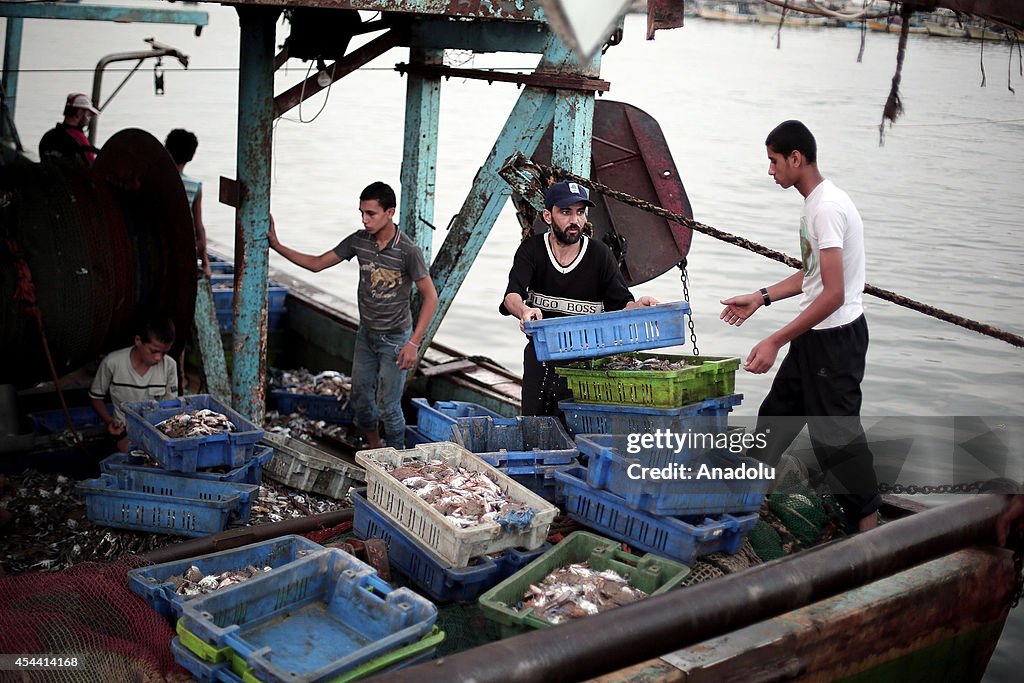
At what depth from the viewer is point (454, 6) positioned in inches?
221

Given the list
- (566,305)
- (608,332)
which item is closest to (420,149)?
(566,305)

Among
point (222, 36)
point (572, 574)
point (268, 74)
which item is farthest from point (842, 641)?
point (222, 36)

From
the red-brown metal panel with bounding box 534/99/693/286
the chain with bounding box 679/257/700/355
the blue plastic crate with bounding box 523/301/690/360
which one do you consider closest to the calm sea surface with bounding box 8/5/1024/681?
the red-brown metal panel with bounding box 534/99/693/286

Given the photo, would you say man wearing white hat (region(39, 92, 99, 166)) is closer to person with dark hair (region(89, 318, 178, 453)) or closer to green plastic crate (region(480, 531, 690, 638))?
person with dark hair (region(89, 318, 178, 453))

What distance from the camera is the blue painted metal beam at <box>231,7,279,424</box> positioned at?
6.18 meters

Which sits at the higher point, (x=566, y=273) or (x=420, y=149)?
(x=420, y=149)

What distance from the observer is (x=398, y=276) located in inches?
→ 257

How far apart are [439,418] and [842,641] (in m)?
2.71

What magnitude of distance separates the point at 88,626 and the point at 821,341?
3.16 m

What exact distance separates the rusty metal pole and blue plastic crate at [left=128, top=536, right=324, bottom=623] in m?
1.28

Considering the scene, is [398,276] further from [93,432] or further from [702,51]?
[702,51]

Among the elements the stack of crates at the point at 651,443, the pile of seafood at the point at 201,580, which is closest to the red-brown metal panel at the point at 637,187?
the stack of crates at the point at 651,443

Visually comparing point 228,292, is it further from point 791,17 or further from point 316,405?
point 791,17

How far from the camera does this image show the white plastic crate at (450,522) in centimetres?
371
